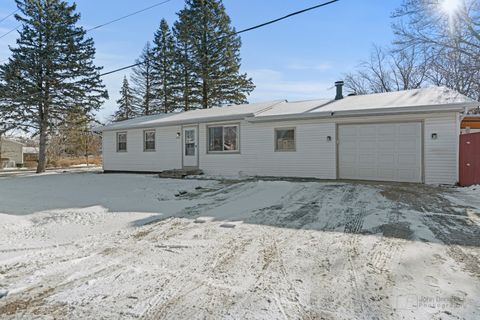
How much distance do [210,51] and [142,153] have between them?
12489 millimetres

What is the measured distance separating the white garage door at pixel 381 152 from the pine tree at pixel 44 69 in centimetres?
1392

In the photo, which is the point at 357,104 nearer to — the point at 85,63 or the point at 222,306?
the point at 222,306

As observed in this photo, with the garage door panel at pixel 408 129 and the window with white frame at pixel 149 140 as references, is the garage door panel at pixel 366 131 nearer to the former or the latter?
the garage door panel at pixel 408 129

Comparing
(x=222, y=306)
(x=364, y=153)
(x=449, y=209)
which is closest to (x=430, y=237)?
(x=449, y=209)

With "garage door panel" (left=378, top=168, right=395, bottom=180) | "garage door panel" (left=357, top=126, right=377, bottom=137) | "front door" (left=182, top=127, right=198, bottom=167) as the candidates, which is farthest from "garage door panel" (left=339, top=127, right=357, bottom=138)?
"front door" (left=182, top=127, right=198, bottom=167)

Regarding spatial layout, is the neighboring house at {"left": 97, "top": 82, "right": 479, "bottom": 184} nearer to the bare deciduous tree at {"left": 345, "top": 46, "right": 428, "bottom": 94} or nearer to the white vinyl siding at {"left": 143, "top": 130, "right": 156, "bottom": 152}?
the white vinyl siding at {"left": 143, "top": 130, "right": 156, "bottom": 152}

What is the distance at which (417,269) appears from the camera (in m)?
3.11

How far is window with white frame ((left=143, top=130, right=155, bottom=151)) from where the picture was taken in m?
14.7

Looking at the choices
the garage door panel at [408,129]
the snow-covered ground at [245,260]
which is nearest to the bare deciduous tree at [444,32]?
the garage door panel at [408,129]

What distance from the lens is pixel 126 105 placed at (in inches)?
1305

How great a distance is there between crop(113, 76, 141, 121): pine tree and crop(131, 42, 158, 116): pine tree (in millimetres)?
1076

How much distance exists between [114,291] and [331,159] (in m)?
Answer: 9.04

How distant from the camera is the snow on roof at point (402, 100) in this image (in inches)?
361

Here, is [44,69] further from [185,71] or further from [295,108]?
[295,108]
